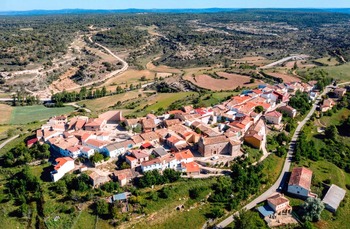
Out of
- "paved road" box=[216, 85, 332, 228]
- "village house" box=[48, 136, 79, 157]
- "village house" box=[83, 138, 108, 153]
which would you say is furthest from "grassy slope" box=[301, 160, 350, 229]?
"village house" box=[48, 136, 79, 157]

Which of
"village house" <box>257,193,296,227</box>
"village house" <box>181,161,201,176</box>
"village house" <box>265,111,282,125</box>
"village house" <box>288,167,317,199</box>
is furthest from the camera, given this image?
"village house" <box>265,111,282,125</box>

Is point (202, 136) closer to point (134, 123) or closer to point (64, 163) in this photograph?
point (134, 123)

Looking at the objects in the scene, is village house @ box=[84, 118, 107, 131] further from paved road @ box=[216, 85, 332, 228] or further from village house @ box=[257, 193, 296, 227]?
village house @ box=[257, 193, 296, 227]

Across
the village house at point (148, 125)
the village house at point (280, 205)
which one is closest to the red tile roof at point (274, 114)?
the village house at point (148, 125)

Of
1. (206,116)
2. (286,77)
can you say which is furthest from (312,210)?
(286,77)

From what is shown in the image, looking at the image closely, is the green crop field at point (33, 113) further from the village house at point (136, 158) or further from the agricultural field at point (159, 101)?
the village house at point (136, 158)

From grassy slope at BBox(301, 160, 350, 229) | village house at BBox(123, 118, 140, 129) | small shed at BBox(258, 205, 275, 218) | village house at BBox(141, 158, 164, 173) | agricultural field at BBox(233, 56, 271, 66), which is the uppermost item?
village house at BBox(123, 118, 140, 129)

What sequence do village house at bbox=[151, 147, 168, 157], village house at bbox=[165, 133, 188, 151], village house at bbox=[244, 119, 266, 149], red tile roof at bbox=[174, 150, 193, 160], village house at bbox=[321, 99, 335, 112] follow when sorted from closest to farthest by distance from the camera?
red tile roof at bbox=[174, 150, 193, 160] → village house at bbox=[151, 147, 168, 157] → village house at bbox=[165, 133, 188, 151] → village house at bbox=[244, 119, 266, 149] → village house at bbox=[321, 99, 335, 112]
